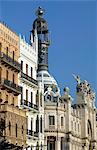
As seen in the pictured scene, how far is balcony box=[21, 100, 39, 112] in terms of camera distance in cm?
6345

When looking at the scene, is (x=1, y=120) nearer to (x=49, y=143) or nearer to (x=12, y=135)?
(x=12, y=135)

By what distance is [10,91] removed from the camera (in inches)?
2274

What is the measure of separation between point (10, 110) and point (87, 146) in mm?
46259

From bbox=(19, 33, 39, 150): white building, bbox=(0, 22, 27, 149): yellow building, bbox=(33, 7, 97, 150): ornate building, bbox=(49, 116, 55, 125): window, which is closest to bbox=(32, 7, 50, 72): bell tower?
bbox=(33, 7, 97, 150): ornate building

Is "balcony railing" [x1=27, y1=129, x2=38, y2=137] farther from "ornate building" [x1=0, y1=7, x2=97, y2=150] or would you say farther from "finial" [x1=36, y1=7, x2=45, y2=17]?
"finial" [x1=36, y1=7, x2=45, y2=17]

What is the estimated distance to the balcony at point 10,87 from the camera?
55.5 meters

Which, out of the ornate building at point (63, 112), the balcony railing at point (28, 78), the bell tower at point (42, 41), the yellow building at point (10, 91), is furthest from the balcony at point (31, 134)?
the bell tower at point (42, 41)

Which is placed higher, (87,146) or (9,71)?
(9,71)

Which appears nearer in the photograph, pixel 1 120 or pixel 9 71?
pixel 1 120

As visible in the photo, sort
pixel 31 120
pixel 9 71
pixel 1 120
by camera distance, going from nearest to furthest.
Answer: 1. pixel 1 120
2. pixel 9 71
3. pixel 31 120

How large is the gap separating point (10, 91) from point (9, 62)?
3131mm

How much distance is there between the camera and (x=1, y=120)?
52406 millimetres

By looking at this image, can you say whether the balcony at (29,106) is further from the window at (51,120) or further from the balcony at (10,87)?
the window at (51,120)

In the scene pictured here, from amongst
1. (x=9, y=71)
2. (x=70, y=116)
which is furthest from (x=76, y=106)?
(x=9, y=71)
